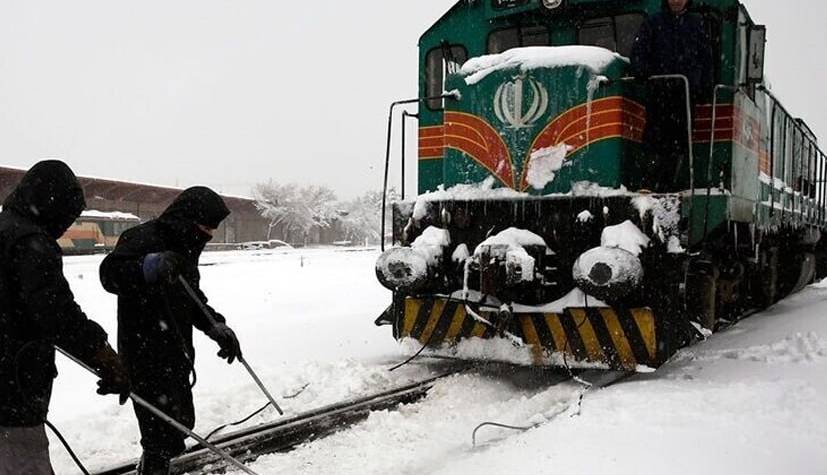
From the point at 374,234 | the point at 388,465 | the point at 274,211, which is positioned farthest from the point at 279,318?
the point at 374,234

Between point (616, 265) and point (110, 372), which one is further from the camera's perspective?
point (616, 265)

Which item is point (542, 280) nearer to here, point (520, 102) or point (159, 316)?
point (520, 102)

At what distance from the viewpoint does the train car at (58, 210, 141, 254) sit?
3222cm

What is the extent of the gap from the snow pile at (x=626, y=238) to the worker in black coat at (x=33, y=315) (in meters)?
3.94

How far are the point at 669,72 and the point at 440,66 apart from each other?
2462 mm

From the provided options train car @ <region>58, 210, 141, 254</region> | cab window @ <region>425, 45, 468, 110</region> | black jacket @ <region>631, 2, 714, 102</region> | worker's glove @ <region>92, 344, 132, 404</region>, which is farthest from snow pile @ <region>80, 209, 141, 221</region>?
worker's glove @ <region>92, 344, 132, 404</region>

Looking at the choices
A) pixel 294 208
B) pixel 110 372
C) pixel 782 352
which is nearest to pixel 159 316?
pixel 110 372

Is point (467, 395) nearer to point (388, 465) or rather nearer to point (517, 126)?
point (388, 465)

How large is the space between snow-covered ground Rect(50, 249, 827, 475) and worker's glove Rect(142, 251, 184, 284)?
1.51 meters

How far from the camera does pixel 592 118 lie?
19.5 feet

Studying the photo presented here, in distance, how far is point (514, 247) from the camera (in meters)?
5.77

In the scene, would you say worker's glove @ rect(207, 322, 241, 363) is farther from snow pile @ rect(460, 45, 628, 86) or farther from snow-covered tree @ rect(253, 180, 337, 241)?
snow-covered tree @ rect(253, 180, 337, 241)

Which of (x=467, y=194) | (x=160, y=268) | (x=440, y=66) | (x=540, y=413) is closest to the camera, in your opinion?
(x=160, y=268)

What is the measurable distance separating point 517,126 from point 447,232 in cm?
117
